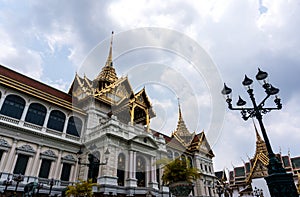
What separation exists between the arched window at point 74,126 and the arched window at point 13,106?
438 centimetres

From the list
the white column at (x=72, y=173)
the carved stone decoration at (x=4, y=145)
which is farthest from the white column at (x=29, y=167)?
the white column at (x=72, y=173)

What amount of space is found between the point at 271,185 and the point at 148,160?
14.0 meters

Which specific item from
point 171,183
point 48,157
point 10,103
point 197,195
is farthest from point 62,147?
point 197,195

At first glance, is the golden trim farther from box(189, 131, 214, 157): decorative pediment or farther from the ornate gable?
the ornate gable

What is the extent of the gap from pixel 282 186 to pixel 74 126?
17583 mm

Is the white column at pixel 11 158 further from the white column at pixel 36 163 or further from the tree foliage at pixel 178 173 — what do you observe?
the tree foliage at pixel 178 173

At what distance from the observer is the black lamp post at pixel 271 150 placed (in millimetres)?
6039

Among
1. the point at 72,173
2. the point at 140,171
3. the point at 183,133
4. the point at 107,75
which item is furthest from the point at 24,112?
the point at 183,133

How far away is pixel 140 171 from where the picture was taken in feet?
61.0

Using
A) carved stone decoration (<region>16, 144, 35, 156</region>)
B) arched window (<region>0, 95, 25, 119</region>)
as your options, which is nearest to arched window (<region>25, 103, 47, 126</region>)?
arched window (<region>0, 95, 25, 119</region>)

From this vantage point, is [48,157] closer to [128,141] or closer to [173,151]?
[128,141]

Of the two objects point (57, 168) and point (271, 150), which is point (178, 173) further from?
point (57, 168)

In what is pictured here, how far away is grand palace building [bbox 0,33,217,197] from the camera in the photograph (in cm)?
1421

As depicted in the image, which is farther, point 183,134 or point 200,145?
point 183,134
